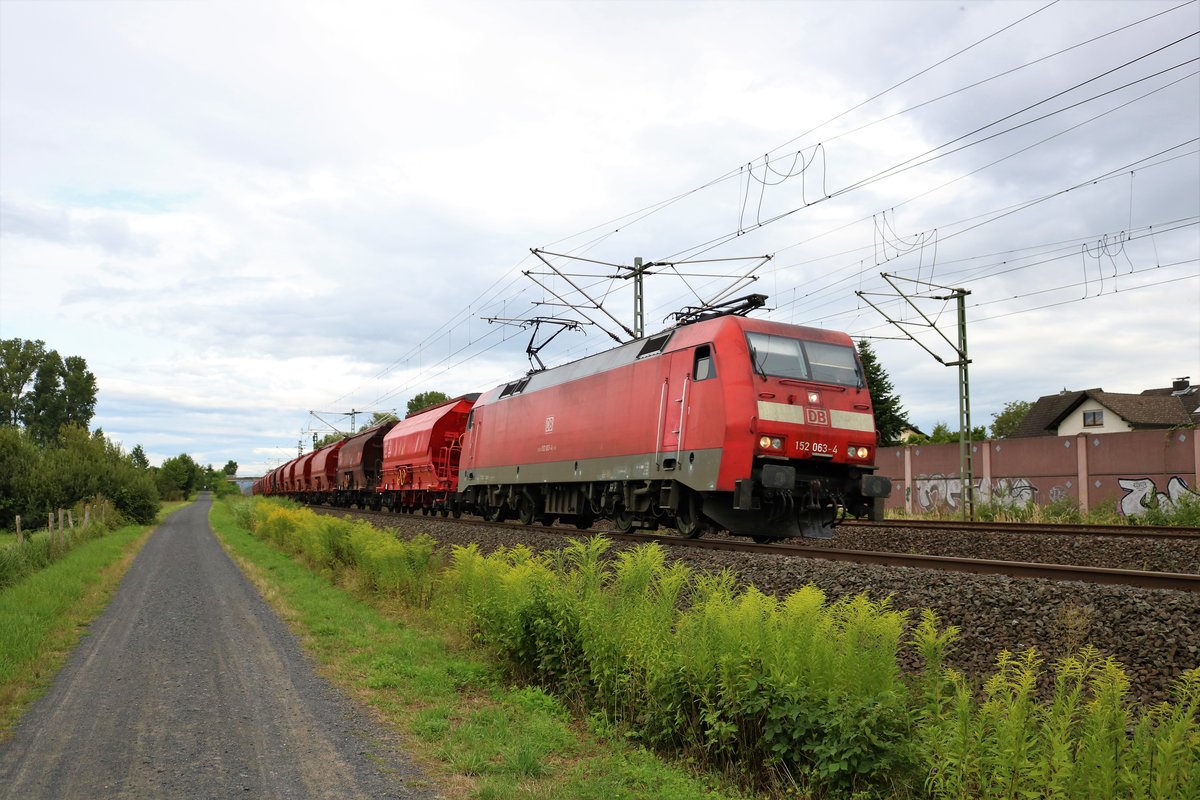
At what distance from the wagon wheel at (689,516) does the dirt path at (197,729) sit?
268 inches

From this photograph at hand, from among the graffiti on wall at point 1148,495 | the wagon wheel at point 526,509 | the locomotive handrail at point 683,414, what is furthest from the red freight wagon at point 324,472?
the graffiti on wall at point 1148,495

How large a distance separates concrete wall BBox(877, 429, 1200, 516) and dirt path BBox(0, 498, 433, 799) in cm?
2294

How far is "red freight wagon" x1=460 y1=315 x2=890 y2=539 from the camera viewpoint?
12797 mm

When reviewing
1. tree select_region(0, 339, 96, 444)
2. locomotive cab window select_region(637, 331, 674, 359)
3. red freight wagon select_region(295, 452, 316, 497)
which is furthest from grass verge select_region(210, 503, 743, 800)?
tree select_region(0, 339, 96, 444)

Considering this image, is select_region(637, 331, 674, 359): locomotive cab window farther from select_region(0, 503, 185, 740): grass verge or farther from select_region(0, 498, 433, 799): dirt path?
select_region(0, 503, 185, 740): grass verge

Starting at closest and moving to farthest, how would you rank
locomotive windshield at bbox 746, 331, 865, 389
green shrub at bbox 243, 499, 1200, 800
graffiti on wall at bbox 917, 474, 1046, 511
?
green shrub at bbox 243, 499, 1200, 800 < locomotive windshield at bbox 746, 331, 865, 389 < graffiti on wall at bbox 917, 474, 1046, 511

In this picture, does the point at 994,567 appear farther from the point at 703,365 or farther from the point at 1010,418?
the point at 1010,418

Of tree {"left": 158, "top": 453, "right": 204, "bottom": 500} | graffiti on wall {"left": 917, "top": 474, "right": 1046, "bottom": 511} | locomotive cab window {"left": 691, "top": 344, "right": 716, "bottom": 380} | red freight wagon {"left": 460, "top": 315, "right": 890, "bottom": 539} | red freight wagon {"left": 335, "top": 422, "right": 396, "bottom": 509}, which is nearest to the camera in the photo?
red freight wagon {"left": 460, "top": 315, "right": 890, "bottom": 539}

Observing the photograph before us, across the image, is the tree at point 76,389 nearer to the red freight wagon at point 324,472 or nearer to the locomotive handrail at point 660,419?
the red freight wagon at point 324,472


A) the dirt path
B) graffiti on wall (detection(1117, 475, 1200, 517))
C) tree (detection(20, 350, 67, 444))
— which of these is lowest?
the dirt path

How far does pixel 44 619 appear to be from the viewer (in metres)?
11.5

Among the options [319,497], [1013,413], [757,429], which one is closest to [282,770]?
[757,429]

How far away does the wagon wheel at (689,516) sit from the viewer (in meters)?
14.5

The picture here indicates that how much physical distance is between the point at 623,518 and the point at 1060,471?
1728cm
